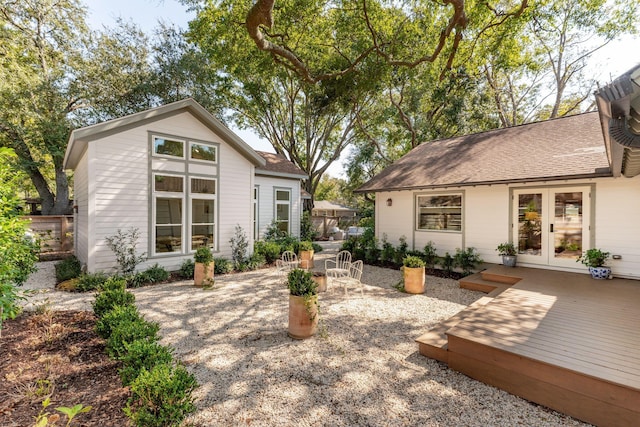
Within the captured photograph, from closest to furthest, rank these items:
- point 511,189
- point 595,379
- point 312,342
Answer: point 595,379 → point 312,342 → point 511,189

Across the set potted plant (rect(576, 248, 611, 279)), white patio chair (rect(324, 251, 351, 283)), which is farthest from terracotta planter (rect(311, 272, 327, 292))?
potted plant (rect(576, 248, 611, 279))

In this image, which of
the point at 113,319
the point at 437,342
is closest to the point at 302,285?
the point at 437,342

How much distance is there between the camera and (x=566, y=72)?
15289 mm

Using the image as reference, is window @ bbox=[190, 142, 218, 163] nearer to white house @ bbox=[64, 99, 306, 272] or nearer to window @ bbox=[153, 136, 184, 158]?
white house @ bbox=[64, 99, 306, 272]

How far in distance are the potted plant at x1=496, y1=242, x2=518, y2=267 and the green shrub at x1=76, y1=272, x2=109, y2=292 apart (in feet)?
34.7

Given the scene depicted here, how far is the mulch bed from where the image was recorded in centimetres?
244

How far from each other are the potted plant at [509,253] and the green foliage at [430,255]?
1.85 metres

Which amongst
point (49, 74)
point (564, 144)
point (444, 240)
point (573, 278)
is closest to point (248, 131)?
point (49, 74)

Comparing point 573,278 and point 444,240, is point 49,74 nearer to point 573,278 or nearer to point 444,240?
point 444,240

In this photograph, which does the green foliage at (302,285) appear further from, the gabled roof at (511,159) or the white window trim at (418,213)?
the white window trim at (418,213)

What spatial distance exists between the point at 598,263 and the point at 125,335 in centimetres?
946

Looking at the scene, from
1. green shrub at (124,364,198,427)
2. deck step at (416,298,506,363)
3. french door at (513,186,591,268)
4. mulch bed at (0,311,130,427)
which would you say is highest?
french door at (513,186,591,268)

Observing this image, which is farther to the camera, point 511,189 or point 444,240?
point 444,240

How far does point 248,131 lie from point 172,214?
43.3 ft
